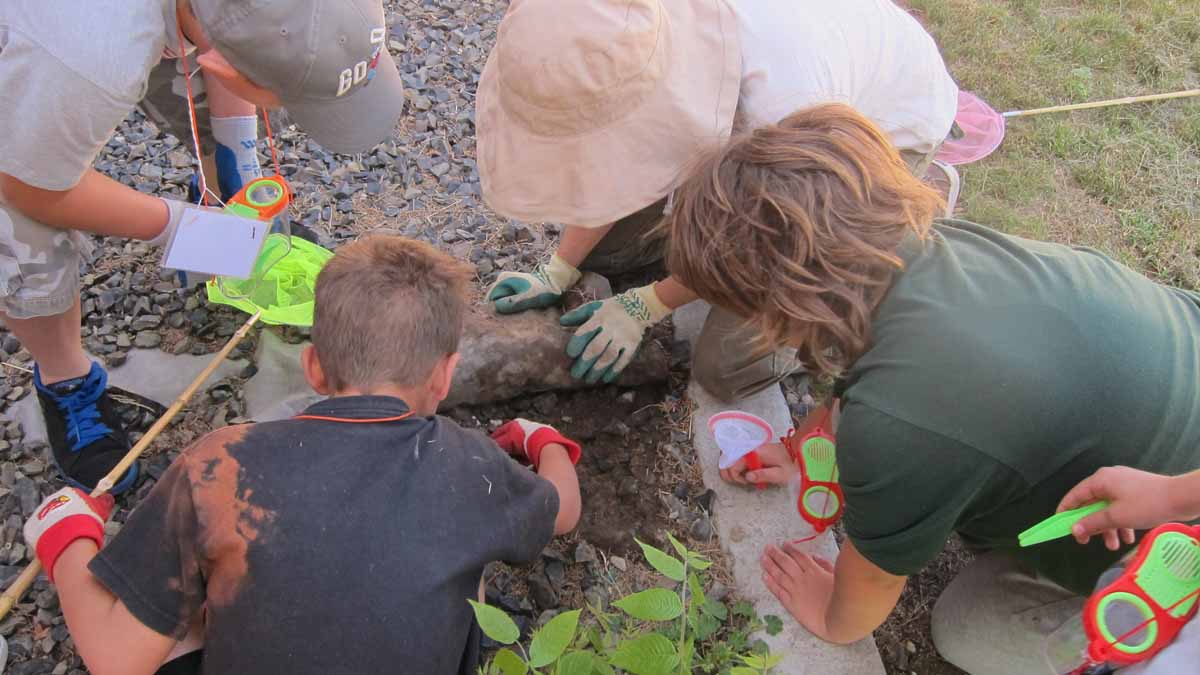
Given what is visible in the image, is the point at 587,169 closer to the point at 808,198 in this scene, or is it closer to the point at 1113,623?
the point at 808,198

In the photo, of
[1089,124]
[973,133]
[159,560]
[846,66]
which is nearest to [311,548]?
[159,560]

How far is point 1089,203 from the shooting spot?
Answer: 3.07 meters

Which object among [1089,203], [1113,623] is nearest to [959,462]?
[1113,623]

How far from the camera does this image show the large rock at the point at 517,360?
7.22 ft

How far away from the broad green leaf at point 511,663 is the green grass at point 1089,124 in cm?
247

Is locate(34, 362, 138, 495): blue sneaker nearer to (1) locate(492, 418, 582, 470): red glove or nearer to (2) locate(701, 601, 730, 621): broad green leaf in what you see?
(1) locate(492, 418, 582, 470): red glove

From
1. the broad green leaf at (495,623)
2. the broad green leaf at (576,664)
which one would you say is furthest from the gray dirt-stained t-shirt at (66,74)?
the broad green leaf at (576,664)

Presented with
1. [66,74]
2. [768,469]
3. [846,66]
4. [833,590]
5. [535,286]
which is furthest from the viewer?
[535,286]

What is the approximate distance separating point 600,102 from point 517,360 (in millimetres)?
813

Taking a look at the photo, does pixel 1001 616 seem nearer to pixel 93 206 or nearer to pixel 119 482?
pixel 119 482

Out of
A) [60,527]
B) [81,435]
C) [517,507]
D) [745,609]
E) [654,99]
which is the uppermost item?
[654,99]

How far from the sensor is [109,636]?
1.34m

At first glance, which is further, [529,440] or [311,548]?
[529,440]

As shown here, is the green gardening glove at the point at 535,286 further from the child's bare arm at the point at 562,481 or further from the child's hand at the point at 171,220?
the child's hand at the point at 171,220
